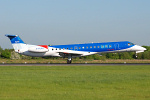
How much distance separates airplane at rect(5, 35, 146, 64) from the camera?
43656 mm

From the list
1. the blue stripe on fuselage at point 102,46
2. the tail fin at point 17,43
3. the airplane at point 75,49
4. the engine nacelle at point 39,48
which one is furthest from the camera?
the tail fin at point 17,43

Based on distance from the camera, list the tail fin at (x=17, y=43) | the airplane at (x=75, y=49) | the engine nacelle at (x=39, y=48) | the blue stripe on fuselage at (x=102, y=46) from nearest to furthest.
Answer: the blue stripe on fuselage at (x=102, y=46) < the airplane at (x=75, y=49) < the engine nacelle at (x=39, y=48) < the tail fin at (x=17, y=43)

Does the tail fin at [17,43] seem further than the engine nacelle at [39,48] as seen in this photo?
Yes

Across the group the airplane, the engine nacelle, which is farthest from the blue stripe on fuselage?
the engine nacelle

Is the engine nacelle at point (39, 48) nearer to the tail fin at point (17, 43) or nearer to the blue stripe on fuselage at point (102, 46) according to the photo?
Result: the tail fin at point (17, 43)

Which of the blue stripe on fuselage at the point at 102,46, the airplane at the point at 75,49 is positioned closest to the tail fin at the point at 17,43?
the airplane at the point at 75,49

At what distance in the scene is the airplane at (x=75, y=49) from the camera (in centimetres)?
4366

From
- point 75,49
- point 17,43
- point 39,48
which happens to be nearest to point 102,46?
point 75,49

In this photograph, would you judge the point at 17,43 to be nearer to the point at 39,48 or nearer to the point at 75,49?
the point at 39,48

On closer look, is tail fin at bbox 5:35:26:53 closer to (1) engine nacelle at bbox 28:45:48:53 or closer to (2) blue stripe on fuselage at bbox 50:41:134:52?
(1) engine nacelle at bbox 28:45:48:53

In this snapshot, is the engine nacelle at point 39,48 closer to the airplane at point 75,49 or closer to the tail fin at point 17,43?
the airplane at point 75,49

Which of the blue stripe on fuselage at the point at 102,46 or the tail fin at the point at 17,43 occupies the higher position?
the tail fin at the point at 17,43
